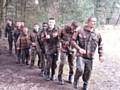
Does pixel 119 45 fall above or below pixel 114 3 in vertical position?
below

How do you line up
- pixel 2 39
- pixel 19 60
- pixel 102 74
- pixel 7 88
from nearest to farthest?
pixel 7 88 → pixel 102 74 → pixel 19 60 → pixel 2 39

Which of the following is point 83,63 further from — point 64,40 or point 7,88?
point 7,88

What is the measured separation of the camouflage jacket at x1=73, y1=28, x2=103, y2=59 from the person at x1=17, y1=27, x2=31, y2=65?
4.41 m

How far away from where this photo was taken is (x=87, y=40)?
28.1 ft

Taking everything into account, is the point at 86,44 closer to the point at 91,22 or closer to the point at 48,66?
the point at 91,22

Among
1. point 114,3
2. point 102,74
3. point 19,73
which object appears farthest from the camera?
point 114,3

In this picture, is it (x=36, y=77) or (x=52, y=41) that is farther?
(x=36, y=77)

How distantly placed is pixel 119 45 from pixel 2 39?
7.95 meters

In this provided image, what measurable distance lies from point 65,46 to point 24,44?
11.9 ft

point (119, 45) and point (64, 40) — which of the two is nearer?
point (64, 40)

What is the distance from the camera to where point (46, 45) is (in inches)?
399

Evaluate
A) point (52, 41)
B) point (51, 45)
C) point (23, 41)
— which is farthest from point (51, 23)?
point (23, 41)

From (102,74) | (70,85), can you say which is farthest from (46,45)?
(102,74)

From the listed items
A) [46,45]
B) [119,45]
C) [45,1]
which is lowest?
[119,45]
